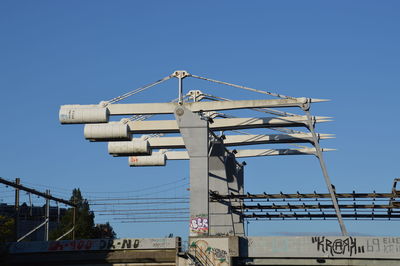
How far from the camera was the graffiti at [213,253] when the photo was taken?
163 ft

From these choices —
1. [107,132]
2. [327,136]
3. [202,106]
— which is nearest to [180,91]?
[202,106]

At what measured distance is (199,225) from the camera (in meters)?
51.7

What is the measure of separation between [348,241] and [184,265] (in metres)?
13.0

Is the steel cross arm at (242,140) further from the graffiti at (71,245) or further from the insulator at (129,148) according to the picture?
the graffiti at (71,245)

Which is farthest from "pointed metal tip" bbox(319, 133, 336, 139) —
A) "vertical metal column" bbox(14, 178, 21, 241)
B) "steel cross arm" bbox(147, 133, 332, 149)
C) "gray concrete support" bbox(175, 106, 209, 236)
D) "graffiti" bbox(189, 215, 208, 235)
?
"vertical metal column" bbox(14, 178, 21, 241)

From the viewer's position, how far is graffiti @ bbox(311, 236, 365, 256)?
159 feet

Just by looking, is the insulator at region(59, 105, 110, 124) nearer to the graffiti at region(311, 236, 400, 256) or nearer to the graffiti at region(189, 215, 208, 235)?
the graffiti at region(189, 215, 208, 235)

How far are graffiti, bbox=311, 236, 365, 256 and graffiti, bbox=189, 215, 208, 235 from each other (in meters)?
8.72

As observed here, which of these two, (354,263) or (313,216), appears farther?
(313,216)

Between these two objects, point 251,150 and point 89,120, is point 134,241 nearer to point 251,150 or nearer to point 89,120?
point 89,120

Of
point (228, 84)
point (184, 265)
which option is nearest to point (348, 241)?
point (184, 265)

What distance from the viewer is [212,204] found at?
67188mm

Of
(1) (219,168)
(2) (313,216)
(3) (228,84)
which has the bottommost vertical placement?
(2) (313,216)

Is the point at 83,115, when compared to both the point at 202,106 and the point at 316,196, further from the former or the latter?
the point at 316,196
